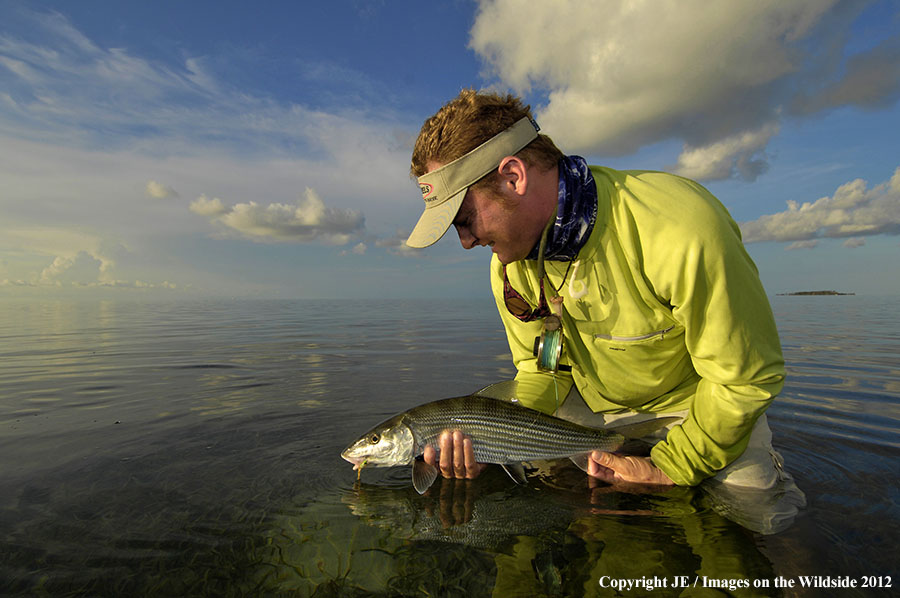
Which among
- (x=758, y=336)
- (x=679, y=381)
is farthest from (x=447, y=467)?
(x=758, y=336)

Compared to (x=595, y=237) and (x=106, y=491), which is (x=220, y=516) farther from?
(x=595, y=237)

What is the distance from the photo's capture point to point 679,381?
406cm

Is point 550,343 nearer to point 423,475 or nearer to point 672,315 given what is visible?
point 672,315

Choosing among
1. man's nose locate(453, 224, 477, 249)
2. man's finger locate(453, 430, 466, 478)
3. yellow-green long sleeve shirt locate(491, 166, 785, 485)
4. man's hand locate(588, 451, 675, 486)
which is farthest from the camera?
man's hand locate(588, 451, 675, 486)

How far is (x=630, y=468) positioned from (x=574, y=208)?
7.49ft

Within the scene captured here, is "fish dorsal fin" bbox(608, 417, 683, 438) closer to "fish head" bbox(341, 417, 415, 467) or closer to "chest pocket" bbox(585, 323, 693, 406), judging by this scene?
"chest pocket" bbox(585, 323, 693, 406)

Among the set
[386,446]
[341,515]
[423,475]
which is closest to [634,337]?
[423,475]

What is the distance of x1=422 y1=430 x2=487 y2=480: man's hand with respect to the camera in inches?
149

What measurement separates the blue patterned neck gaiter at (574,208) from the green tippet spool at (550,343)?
0.83 m

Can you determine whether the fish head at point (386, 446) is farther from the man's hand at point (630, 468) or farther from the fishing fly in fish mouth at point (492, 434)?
the man's hand at point (630, 468)

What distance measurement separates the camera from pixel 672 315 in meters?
3.51

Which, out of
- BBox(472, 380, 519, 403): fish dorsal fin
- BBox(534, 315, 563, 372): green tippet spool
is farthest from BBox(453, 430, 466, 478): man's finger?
BBox(534, 315, 563, 372): green tippet spool

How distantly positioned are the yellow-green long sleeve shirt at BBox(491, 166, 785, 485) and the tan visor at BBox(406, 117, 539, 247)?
736 mm

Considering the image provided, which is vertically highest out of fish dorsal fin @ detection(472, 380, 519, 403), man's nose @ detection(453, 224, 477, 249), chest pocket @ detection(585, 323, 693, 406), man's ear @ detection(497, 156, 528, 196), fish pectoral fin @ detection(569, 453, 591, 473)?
man's ear @ detection(497, 156, 528, 196)
